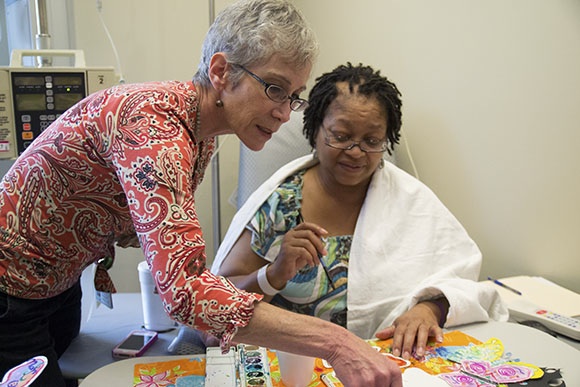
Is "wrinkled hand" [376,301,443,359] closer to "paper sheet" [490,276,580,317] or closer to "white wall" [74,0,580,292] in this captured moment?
"paper sheet" [490,276,580,317]

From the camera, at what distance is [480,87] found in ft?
5.70

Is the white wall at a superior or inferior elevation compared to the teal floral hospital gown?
superior

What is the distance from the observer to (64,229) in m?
1.00

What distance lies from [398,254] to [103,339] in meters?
0.82

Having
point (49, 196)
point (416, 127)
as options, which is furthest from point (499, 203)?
point (49, 196)

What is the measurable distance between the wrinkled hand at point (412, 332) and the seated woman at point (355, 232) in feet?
0.20

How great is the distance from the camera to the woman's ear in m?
0.95

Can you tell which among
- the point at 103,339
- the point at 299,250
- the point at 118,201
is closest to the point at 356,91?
the point at 299,250

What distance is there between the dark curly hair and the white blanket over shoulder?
0.13 metres

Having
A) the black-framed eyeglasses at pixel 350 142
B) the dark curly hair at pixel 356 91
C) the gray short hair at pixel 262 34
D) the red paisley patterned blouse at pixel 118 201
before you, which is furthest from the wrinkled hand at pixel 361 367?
the dark curly hair at pixel 356 91

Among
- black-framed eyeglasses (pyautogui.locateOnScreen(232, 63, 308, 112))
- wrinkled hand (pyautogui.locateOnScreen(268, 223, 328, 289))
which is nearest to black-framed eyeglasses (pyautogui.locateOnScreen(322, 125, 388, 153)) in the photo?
wrinkled hand (pyautogui.locateOnScreen(268, 223, 328, 289))

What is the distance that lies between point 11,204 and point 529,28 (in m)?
1.48

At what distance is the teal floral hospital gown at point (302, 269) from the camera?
1.38 metres

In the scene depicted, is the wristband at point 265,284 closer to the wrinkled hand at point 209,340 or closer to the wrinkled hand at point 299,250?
the wrinkled hand at point 299,250
